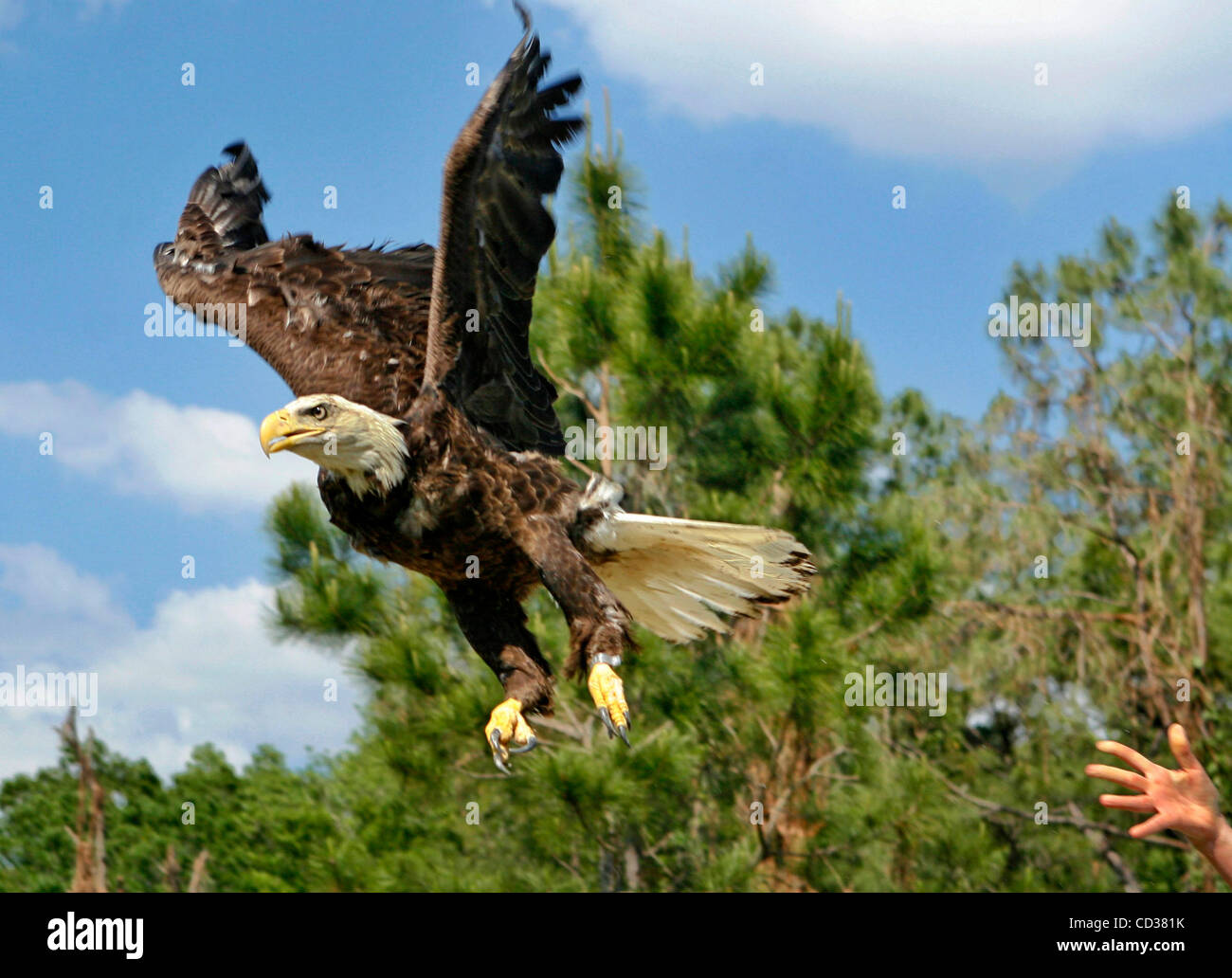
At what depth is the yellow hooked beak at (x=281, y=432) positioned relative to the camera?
335 centimetres

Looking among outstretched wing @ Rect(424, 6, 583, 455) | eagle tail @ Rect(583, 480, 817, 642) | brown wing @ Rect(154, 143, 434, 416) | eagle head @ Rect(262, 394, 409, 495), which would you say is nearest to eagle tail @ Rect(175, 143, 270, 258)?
brown wing @ Rect(154, 143, 434, 416)

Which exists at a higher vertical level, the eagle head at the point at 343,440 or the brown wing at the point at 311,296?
the brown wing at the point at 311,296

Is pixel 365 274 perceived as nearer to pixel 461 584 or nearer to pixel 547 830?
pixel 461 584

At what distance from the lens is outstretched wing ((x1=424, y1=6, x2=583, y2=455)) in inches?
144

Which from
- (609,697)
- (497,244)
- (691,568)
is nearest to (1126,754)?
(609,697)

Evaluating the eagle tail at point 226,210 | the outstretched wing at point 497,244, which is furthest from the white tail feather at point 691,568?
the eagle tail at point 226,210

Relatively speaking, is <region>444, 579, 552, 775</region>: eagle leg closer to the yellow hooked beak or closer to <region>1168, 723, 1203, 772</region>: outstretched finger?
the yellow hooked beak

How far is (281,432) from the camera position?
11.1 feet

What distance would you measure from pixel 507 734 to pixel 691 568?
1.00 m

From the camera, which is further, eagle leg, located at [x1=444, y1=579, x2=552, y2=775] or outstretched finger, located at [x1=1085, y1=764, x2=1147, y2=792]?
eagle leg, located at [x1=444, y1=579, x2=552, y2=775]

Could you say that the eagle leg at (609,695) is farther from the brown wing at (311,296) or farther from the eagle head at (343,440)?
the brown wing at (311,296)

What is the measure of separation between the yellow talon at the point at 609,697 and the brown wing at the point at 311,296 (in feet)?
3.36

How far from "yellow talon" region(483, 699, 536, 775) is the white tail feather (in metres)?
0.69
